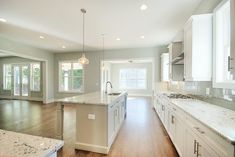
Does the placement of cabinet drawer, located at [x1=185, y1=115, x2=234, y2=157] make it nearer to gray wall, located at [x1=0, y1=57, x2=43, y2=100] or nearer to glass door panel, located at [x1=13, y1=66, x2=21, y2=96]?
gray wall, located at [x1=0, y1=57, x2=43, y2=100]

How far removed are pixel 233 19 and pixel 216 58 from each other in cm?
92

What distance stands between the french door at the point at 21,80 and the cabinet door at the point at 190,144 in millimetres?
9520

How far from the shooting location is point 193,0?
9.09ft

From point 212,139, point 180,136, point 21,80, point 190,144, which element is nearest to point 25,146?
point 212,139

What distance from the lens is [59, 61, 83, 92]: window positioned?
8109 millimetres

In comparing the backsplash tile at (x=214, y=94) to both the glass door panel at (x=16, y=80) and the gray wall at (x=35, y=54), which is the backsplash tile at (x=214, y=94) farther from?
the glass door panel at (x=16, y=80)

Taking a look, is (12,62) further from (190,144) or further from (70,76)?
(190,144)

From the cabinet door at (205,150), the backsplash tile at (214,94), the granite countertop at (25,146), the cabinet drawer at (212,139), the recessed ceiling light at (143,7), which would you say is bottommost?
the cabinet door at (205,150)

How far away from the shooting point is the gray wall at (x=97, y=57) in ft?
22.2

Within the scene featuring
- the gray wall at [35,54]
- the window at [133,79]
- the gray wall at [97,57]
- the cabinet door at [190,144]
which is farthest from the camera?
the window at [133,79]

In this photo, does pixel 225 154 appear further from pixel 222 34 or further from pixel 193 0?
pixel 193 0

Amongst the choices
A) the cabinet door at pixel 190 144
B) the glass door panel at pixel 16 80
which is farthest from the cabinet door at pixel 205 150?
the glass door panel at pixel 16 80

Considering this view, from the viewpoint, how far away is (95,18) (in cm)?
355

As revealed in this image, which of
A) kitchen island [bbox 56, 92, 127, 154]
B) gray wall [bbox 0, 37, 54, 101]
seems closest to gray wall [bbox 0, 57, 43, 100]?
gray wall [bbox 0, 37, 54, 101]
